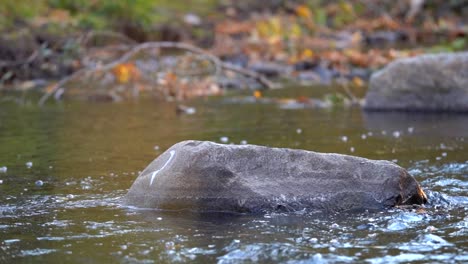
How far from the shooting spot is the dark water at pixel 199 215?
508cm

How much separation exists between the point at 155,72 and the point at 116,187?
11.9 m

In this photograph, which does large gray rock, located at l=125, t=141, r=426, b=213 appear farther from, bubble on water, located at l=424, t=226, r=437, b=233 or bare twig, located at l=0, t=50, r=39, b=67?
bare twig, located at l=0, t=50, r=39, b=67

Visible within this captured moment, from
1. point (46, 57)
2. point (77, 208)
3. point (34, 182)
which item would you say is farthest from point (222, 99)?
point (77, 208)

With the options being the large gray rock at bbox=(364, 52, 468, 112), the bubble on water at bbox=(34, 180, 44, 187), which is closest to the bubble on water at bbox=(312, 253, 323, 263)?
the bubble on water at bbox=(34, 180, 44, 187)

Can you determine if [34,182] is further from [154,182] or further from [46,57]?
[46,57]

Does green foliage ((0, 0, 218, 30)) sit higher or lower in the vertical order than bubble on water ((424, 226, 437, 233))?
higher

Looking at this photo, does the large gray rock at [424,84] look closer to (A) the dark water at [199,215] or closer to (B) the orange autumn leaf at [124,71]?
(A) the dark water at [199,215]

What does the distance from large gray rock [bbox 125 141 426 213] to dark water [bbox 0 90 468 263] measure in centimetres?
16

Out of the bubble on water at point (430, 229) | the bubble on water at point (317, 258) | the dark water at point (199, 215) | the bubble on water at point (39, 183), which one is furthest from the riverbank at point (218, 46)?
the bubble on water at point (317, 258)

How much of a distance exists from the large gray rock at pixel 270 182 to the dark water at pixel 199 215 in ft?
0.54

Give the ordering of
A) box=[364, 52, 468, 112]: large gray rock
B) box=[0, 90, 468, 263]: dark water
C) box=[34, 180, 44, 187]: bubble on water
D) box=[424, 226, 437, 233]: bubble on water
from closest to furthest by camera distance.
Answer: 1. box=[0, 90, 468, 263]: dark water
2. box=[424, 226, 437, 233]: bubble on water
3. box=[34, 180, 44, 187]: bubble on water
4. box=[364, 52, 468, 112]: large gray rock

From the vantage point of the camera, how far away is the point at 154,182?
252 inches

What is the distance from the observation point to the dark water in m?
5.08

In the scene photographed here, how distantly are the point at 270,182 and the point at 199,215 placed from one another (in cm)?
58
